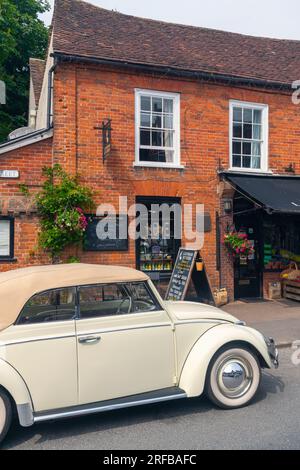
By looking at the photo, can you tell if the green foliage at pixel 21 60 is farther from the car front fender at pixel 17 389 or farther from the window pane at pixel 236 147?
the car front fender at pixel 17 389

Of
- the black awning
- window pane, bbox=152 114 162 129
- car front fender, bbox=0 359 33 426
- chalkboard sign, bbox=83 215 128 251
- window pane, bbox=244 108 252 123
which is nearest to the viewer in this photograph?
car front fender, bbox=0 359 33 426

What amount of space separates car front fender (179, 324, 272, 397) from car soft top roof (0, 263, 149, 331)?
0.94 m

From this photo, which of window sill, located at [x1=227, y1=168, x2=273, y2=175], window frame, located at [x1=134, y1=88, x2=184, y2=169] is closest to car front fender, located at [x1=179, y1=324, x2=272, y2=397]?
window frame, located at [x1=134, y1=88, x2=184, y2=169]

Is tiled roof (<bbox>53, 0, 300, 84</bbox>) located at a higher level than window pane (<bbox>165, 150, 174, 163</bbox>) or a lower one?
higher

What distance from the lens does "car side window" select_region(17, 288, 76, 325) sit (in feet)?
13.0

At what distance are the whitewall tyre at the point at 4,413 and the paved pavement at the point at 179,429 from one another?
18 centimetres

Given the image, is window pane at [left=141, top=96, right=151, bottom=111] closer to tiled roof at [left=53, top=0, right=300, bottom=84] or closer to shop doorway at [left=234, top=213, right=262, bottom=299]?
tiled roof at [left=53, top=0, right=300, bottom=84]

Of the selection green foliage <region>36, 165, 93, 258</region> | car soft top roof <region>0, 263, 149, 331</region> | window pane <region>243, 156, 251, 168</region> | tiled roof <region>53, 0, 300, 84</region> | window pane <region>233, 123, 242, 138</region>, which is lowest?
car soft top roof <region>0, 263, 149, 331</region>

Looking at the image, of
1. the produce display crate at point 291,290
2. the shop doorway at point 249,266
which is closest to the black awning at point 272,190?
the shop doorway at point 249,266

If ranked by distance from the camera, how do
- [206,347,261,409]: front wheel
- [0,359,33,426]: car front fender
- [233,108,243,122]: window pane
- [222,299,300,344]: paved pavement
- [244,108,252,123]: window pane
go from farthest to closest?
1. [244,108,252,123]: window pane
2. [233,108,243,122]: window pane
3. [222,299,300,344]: paved pavement
4. [206,347,261,409]: front wheel
5. [0,359,33,426]: car front fender

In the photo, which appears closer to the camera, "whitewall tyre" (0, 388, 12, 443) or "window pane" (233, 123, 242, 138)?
"whitewall tyre" (0, 388, 12, 443)

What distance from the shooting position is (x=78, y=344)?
3.94 meters

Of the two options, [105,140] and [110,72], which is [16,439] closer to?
[105,140]

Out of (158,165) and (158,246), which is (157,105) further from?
(158,246)
